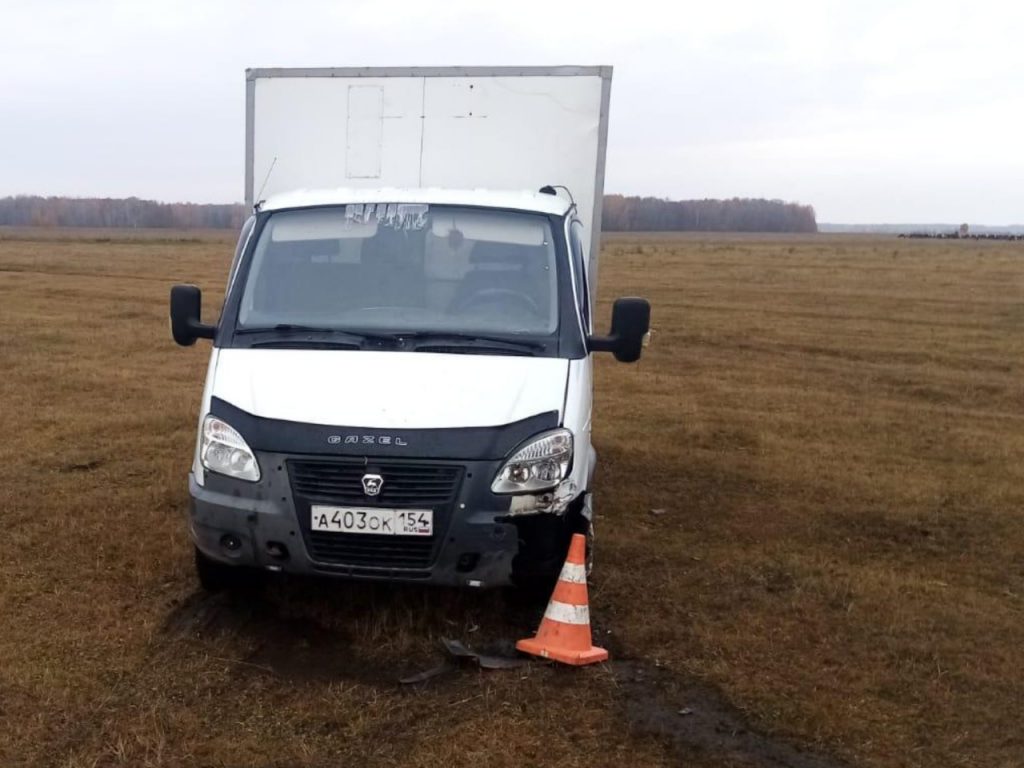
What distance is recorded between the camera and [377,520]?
4562 mm

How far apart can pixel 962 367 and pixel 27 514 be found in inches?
510

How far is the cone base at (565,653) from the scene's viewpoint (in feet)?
15.4

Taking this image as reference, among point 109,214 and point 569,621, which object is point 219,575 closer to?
→ point 569,621

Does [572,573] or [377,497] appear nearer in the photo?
[377,497]

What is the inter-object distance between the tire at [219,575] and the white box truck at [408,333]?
13mm

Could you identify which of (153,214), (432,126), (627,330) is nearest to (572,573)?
(627,330)

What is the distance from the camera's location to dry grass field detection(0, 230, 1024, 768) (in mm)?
4078

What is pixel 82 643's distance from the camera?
4828 mm

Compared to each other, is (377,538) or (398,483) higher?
(398,483)

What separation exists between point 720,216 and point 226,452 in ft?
474

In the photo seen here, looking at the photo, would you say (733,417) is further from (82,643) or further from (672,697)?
(82,643)

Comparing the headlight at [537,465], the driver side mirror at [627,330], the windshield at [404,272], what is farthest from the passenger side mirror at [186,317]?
the driver side mirror at [627,330]

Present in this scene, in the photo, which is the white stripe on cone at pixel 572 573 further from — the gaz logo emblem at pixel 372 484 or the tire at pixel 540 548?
the gaz logo emblem at pixel 372 484

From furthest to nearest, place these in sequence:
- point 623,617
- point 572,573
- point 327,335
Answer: point 623,617
point 327,335
point 572,573
